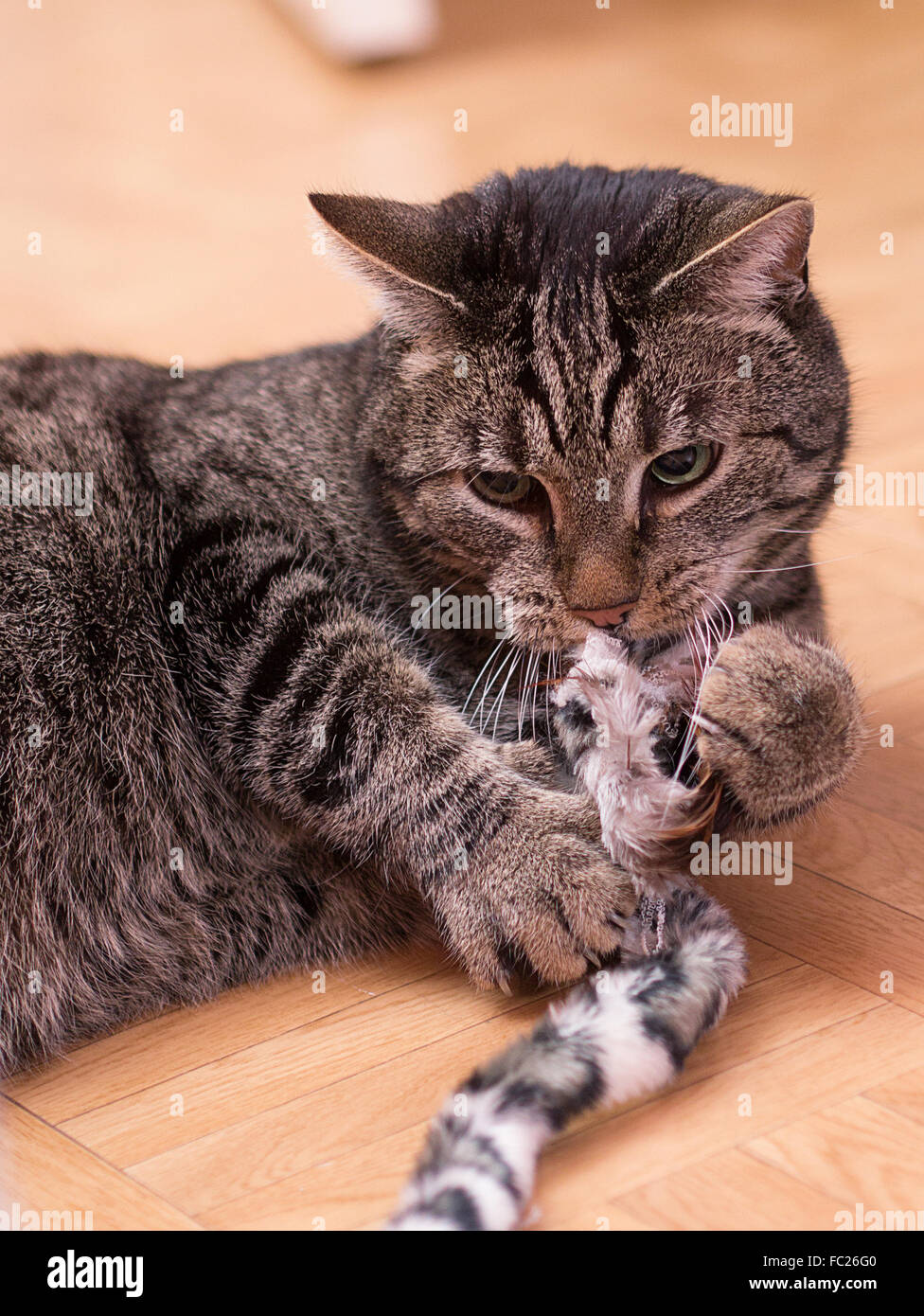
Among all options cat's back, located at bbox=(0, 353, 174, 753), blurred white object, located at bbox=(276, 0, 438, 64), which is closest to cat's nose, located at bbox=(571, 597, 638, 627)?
cat's back, located at bbox=(0, 353, 174, 753)

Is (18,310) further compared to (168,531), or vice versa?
(18,310)

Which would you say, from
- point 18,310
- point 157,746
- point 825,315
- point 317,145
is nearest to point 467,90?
point 317,145

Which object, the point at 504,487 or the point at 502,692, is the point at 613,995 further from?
the point at 504,487

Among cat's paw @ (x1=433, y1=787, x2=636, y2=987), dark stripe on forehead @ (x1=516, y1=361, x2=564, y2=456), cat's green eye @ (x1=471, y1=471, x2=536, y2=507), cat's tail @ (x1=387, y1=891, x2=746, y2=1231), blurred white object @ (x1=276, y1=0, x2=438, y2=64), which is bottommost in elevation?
cat's tail @ (x1=387, y1=891, x2=746, y2=1231)

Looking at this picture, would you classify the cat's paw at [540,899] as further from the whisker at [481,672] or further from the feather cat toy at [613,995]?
the whisker at [481,672]

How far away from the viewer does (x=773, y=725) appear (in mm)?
1365

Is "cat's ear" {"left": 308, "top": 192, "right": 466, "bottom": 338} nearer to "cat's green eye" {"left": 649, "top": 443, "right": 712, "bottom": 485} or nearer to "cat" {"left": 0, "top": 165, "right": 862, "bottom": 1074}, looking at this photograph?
"cat" {"left": 0, "top": 165, "right": 862, "bottom": 1074}

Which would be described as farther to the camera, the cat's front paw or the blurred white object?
the blurred white object

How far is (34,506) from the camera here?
1562 mm

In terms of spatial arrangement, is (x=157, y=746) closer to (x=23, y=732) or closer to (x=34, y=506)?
(x=23, y=732)

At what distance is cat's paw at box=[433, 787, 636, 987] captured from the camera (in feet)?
4.57

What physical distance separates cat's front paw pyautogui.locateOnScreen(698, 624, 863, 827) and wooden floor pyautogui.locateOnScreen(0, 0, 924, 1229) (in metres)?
0.19

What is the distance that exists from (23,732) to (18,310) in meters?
2.15

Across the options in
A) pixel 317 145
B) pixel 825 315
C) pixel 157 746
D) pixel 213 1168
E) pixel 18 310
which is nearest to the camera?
pixel 213 1168
